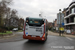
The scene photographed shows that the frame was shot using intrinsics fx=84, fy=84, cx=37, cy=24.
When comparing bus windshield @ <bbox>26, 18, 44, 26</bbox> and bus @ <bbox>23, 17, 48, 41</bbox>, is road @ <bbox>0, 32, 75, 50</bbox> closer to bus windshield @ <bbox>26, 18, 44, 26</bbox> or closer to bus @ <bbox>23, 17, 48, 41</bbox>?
bus @ <bbox>23, 17, 48, 41</bbox>

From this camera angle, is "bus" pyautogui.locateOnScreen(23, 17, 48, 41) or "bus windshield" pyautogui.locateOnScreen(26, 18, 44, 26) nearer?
"bus" pyautogui.locateOnScreen(23, 17, 48, 41)

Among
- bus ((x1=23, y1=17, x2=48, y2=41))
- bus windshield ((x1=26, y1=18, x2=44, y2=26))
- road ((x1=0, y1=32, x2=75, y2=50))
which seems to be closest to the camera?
road ((x1=0, y1=32, x2=75, y2=50))

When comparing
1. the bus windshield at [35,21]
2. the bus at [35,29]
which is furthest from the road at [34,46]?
the bus windshield at [35,21]

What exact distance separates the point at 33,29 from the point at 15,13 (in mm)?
43086

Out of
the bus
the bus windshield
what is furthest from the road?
the bus windshield

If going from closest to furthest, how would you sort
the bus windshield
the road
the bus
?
the road, the bus, the bus windshield

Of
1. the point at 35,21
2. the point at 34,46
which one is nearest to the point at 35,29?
the point at 35,21

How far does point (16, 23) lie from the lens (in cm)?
5997

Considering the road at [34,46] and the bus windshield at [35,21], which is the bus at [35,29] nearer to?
the bus windshield at [35,21]

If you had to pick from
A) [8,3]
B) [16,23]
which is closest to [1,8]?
[8,3]

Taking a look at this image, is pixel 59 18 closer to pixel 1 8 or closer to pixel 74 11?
pixel 74 11

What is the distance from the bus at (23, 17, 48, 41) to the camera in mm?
9055

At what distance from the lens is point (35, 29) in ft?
30.1

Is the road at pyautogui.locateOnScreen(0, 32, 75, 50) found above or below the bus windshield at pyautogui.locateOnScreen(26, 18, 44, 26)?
below
